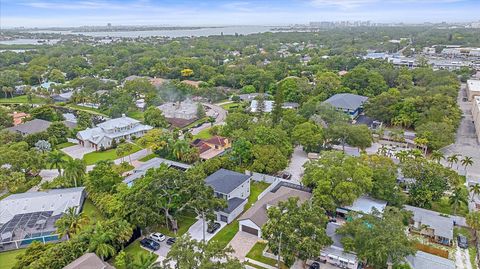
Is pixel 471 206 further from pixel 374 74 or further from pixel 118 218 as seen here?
pixel 374 74

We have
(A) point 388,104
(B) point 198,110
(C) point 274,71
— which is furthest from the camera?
(C) point 274,71

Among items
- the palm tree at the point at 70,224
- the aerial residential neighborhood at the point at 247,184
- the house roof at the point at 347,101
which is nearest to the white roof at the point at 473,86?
the aerial residential neighborhood at the point at 247,184

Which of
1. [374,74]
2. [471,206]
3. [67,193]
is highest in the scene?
[374,74]

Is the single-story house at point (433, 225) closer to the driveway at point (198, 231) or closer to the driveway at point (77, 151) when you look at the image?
the driveway at point (198, 231)

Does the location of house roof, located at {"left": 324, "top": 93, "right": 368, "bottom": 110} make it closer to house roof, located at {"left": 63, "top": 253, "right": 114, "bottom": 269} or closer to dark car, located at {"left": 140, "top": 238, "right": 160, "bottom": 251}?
dark car, located at {"left": 140, "top": 238, "right": 160, "bottom": 251}

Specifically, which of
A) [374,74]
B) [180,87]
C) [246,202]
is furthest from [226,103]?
[246,202]

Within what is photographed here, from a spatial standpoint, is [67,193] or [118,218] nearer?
[118,218]
